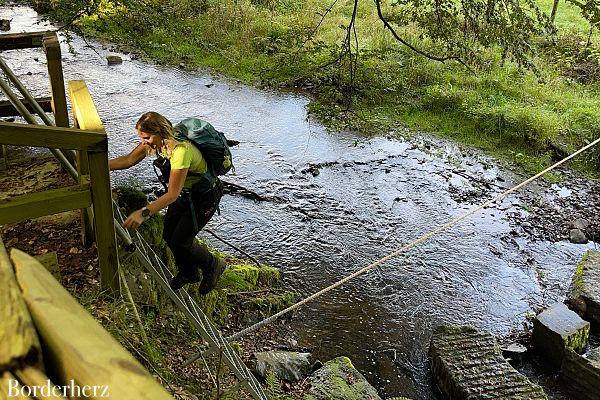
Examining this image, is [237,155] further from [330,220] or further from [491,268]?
[491,268]

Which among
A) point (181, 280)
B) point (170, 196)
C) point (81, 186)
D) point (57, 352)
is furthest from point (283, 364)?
point (57, 352)

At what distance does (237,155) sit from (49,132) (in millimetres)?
7831

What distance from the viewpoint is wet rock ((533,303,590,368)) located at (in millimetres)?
6043

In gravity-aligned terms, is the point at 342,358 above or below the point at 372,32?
below

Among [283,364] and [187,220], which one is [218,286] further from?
[187,220]

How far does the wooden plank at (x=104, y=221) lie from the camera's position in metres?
2.87

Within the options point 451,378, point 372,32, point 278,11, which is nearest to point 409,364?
point 451,378

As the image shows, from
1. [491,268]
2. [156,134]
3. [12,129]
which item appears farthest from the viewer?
[491,268]

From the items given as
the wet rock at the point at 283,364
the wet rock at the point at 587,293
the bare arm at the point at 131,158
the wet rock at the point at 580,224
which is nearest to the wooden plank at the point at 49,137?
the bare arm at the point at 131,158

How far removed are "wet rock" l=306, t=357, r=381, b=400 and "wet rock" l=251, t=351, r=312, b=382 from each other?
186 mm

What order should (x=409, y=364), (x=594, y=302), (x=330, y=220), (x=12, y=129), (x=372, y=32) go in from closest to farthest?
(x=12, y=129) < (x=409, y=364) < (x=594, y=302) < (x=330, y=220) < (x=372, y=32)

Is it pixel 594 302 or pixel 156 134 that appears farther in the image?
pixel 594 302

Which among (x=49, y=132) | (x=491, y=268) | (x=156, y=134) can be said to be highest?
(x=49, y=132)

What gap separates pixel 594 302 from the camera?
6.86 meters
